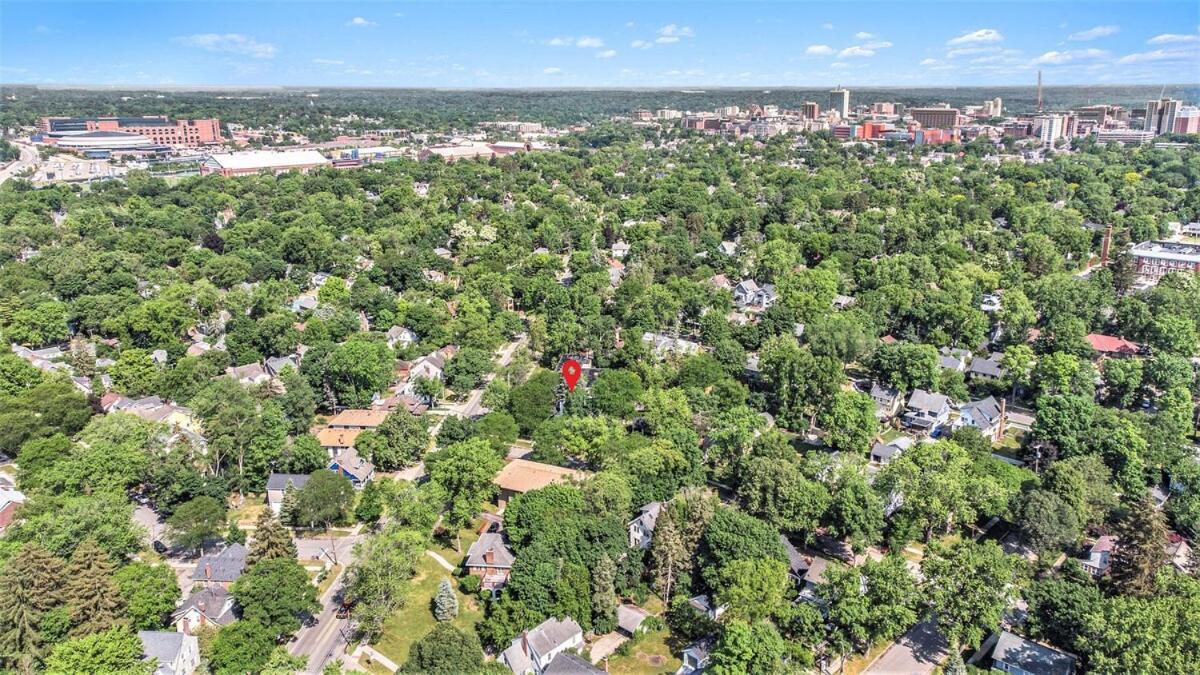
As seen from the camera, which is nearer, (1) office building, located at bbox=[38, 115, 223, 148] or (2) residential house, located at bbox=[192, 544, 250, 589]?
(2) residential house, located at bbox=[192, 544, 250, 589]

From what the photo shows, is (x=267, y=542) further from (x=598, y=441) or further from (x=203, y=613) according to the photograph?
(x=598, y=441)

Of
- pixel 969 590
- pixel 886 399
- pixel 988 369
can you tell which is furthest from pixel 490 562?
pixel 988 369

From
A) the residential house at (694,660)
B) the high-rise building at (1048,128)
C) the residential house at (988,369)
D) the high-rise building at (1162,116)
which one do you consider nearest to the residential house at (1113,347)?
the residential house at (988,369)

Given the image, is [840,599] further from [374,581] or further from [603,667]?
[374,581]

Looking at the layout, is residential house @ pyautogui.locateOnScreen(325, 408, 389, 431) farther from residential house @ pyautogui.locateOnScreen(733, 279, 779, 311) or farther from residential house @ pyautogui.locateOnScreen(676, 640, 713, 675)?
residential house @ pyautogui.locateOnScreen(733, 279, 779, 311)

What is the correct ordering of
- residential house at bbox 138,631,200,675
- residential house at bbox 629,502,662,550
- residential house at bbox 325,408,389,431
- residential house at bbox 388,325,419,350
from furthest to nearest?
1. residential house at bbox 388,325,419,350
2. residential house at bbox 325,408,389,431
3. residential house at bbox 629,502,662,550
4. residential house at bbox 138,631,200,675

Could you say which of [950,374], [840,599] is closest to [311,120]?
[950,374]

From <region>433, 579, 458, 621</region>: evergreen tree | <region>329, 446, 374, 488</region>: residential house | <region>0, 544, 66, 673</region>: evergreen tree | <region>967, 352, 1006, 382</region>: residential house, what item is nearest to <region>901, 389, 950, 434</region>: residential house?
<region>967, 352, 1006, 382</region>: residential house
